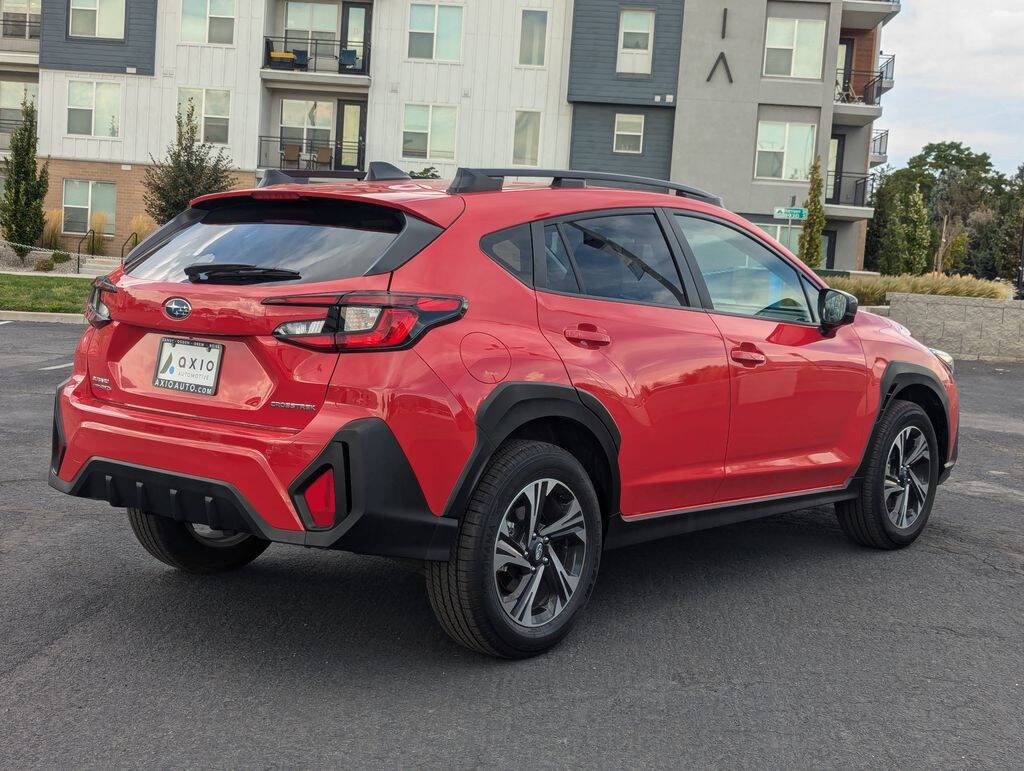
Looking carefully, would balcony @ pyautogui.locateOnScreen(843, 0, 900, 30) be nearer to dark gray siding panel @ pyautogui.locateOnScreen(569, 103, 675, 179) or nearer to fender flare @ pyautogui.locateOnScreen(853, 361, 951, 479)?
dark gray siding panel @ pyautogui.locateOnScreen(569, 103, 675, 179)

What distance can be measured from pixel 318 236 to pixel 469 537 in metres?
1.18

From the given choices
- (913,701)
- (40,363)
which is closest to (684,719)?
(913,701)

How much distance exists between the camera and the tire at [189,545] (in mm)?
5043

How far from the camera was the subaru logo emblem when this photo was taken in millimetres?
4039

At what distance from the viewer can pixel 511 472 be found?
4.06 m

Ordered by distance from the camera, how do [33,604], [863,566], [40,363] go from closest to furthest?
[33,604]
[863,566]
[40,363]

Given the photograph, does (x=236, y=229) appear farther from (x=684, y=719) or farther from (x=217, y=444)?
(x=684, y=719)

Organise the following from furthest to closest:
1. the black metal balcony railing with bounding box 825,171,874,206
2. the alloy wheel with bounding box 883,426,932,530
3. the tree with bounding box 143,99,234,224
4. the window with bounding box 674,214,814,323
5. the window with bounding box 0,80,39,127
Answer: the window with bounding box 0,80,39,127 < the black metal balcony railing with bounding box 825,171,874,206 < the tree with bounding box 143,99,234,224 < the alloy wheel with bounding box 883,426,932,530 < the window with bounding box 674,214,814,323

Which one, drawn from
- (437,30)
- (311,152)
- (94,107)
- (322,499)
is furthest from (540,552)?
(94,107)

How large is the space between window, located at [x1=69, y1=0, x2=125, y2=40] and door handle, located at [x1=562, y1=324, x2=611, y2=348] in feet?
126

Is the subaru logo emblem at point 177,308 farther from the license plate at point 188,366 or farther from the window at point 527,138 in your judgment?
the window at point 527,138

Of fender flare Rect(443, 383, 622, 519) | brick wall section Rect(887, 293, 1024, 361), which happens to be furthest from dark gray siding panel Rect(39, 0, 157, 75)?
fender flare Rect(443, 383, 622, 519)

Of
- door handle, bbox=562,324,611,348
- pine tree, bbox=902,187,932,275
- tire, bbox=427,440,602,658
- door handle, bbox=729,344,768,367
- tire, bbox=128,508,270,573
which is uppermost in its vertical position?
pine tree, bbox=902,187,932,275

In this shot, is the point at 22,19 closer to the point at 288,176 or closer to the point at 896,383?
the point at 288,176
